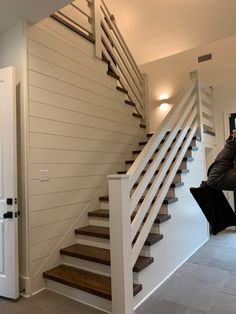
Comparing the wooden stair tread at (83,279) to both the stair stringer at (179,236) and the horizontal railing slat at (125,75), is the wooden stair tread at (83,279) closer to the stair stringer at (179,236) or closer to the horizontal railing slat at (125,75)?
the stair stringer at (179,236)

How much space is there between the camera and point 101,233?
286 cm

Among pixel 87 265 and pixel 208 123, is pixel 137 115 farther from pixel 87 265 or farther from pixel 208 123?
pixel 87 265

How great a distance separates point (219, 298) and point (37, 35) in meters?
3.26

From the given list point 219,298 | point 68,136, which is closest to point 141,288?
point 219,298

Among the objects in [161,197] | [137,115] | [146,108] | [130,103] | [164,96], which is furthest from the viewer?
[164,96]

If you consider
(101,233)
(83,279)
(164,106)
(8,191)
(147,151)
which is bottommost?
(83,279)

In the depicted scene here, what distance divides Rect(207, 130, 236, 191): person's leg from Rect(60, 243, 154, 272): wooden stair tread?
4.32 feet

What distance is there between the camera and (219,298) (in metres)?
2.42

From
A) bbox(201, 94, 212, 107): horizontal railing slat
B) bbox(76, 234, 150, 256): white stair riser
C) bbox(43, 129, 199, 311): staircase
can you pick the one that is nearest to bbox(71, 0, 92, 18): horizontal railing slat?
bbox(201, 94, 212, 107): horizontal railing slat

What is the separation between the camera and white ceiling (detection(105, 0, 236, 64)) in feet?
12.8

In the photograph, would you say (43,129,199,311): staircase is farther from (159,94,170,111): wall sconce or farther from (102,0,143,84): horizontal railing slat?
(159,94,170,111): wall sconce

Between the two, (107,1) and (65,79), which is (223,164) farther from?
(107,1)

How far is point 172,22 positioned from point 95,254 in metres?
3.79

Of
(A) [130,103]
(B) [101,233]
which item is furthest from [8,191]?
(A) [130,103]
